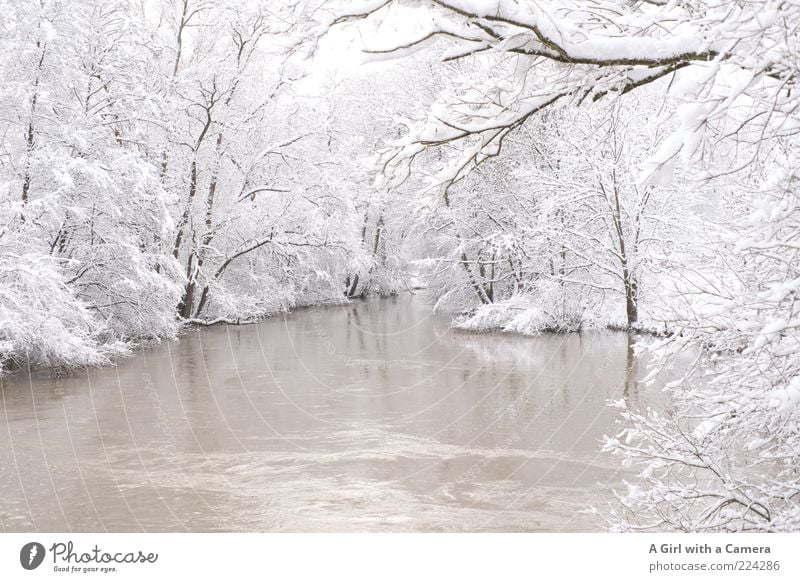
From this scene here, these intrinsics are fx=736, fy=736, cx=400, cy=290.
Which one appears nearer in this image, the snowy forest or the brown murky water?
the snowy forest

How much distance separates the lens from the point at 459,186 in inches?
743

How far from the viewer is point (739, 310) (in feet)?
10.3

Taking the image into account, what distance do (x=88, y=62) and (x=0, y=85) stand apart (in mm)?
2017

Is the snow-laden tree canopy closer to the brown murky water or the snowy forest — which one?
the snowy forest
